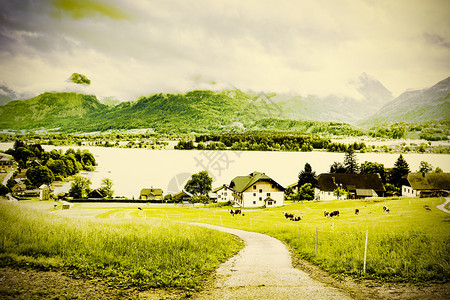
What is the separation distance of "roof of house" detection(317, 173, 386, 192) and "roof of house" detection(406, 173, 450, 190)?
35.1 ft

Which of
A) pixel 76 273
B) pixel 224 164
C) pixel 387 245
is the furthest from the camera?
pixel 224 164

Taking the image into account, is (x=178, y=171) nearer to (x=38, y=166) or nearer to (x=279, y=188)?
(x=279, y=188)

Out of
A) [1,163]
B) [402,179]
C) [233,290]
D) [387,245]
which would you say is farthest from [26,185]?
[402,179]

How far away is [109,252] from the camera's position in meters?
11.4

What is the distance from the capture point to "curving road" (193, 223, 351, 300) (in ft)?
27.7

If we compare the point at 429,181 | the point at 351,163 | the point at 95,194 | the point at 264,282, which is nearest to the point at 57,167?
the point at 95,194

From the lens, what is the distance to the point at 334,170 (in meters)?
105

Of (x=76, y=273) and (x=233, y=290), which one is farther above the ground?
(x=76, y=273)

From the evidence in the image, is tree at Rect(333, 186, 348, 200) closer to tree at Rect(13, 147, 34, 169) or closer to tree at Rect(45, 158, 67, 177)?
tree at Rect(45, 158, 67, 177)

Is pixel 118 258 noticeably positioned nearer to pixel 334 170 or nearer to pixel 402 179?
pixel 402 179

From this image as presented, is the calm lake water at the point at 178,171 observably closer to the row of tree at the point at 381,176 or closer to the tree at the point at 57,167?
the tree at the point at 57,167

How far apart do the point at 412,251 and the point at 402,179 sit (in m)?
82.5

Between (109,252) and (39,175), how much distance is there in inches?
2397

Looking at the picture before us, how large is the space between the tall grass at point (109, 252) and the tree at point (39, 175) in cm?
5019
